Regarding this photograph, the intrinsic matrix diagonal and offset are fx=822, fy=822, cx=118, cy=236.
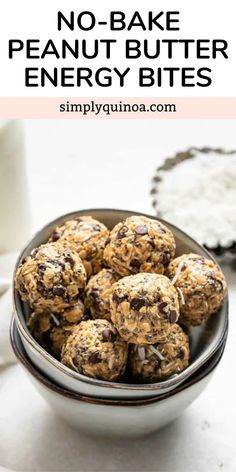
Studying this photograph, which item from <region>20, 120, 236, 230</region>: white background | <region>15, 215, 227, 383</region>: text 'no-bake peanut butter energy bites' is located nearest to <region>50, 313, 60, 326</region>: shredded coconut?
<region>15, 215, 227, 383</region>: text 'no-bake peanut butter energy bites'

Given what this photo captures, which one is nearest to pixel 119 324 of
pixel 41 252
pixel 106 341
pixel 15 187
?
pixel 106 341

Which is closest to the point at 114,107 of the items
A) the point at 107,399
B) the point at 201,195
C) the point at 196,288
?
the point at 201,195

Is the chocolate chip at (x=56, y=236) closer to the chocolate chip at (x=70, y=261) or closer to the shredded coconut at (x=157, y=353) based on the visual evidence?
the chocolate chip at (x=70, y=261)

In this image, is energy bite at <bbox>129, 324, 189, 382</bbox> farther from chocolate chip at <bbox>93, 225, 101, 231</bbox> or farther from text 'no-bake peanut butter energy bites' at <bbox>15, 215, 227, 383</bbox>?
chocolate chip at <bbox>93, 225, 101, 231</bbox>

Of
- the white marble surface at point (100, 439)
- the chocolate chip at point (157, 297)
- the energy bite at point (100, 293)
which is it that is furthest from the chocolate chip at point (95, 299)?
the white marble surface at point (100, 439)

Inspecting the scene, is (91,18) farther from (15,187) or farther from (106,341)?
(106,341)

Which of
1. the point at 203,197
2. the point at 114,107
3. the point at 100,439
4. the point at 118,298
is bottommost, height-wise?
the point at 100,439

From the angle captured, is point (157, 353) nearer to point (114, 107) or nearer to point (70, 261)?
point (70, 261)
